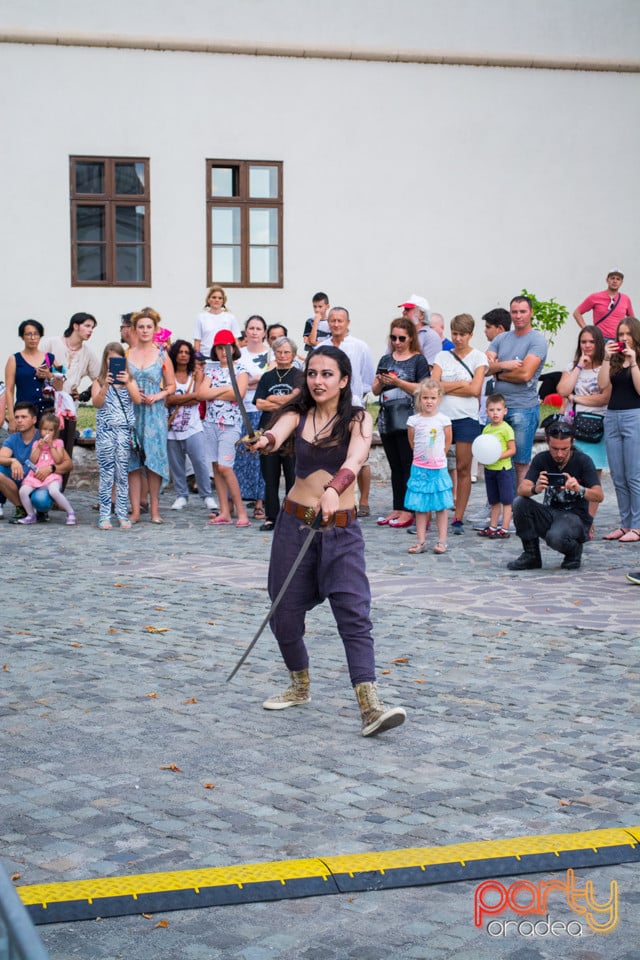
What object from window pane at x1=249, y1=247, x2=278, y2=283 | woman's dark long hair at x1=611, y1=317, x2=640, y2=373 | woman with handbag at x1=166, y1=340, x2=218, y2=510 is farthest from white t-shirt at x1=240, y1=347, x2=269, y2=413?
window pane at x1=249, y1=247, x2=278, y2=283

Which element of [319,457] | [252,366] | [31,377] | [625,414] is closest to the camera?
[319,457]

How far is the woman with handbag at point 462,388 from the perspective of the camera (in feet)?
38.4

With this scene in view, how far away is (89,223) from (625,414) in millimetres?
12785

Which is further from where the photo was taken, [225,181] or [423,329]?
[225,181]

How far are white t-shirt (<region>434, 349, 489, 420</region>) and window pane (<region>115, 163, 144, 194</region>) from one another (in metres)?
11.3

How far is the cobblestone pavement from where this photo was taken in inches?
150

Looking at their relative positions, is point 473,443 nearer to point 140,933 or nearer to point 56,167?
point 140,933

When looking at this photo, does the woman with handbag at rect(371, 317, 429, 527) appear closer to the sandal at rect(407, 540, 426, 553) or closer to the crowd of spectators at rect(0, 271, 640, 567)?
the crowd of spectators at rect(0, 271, 640, 567)

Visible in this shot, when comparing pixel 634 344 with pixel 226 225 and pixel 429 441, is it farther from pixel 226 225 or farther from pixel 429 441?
pixel 226 225

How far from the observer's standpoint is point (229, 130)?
854 inches

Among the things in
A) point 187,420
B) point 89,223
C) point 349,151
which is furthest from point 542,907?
point 349,151

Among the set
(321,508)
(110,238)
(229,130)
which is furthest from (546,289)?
(321,508)

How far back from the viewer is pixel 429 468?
11.0 m

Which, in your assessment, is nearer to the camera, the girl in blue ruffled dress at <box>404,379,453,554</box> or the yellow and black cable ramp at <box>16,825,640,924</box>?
the yellow and black cable ramp at <box>16,825,640,924</box>
